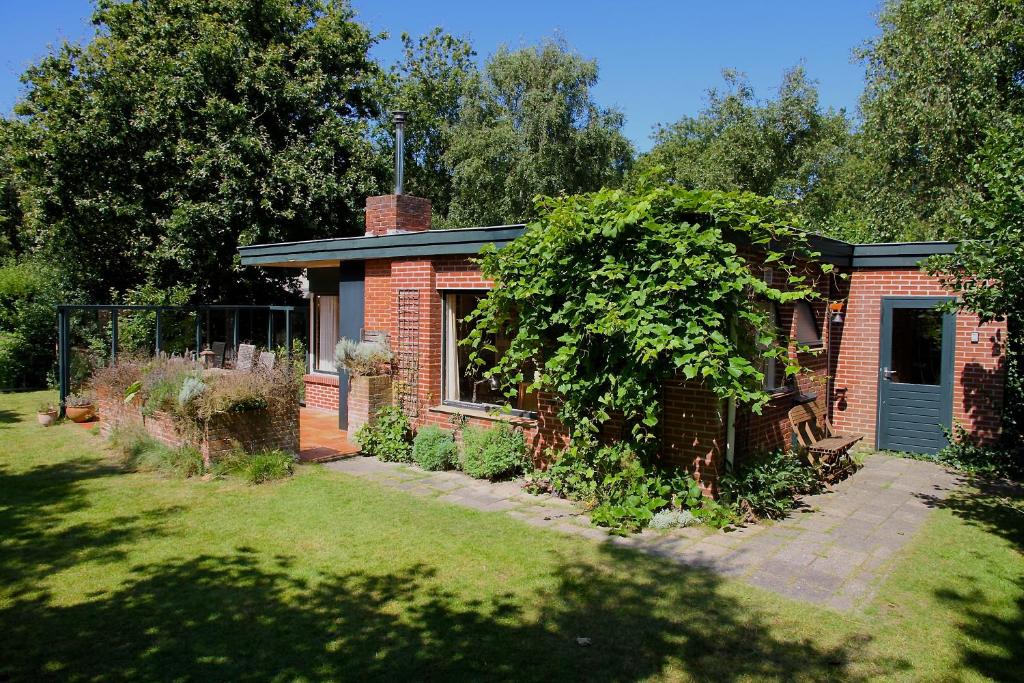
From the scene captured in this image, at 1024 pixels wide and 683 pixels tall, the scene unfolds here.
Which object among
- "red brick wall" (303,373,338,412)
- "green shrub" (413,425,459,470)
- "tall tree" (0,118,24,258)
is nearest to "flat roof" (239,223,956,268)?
"green shrub" (413,425,459,470)

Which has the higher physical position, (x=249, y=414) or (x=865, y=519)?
(x=249, y=414)

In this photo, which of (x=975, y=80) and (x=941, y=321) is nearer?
(x=941, y=321)

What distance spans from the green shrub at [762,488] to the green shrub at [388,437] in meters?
4.15

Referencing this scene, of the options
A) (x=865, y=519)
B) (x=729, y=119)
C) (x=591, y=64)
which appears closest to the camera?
(x=865, y=519)

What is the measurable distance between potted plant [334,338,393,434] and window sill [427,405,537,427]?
2.77 ft

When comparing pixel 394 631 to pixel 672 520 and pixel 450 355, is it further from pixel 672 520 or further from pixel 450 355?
pixel 450 355

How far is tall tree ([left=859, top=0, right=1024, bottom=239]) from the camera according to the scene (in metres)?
15.9

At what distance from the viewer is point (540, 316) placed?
22.8 ft

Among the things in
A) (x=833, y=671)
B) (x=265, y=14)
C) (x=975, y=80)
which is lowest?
(x=833, y=671)

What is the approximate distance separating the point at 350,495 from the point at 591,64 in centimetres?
2177

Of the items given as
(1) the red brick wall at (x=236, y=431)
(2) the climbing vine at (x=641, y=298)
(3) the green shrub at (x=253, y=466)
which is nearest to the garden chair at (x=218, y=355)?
(1) the red brick wall at (x=236, y=431)

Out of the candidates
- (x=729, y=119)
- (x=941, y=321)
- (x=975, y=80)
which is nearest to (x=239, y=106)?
(x=941, y=321)

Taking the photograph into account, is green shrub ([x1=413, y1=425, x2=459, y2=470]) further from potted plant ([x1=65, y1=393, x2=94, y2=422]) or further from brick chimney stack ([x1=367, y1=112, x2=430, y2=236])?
potted plant ([x1=65, y1=393, x2=94, y2=422])

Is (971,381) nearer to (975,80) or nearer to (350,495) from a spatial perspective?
(350,495)
